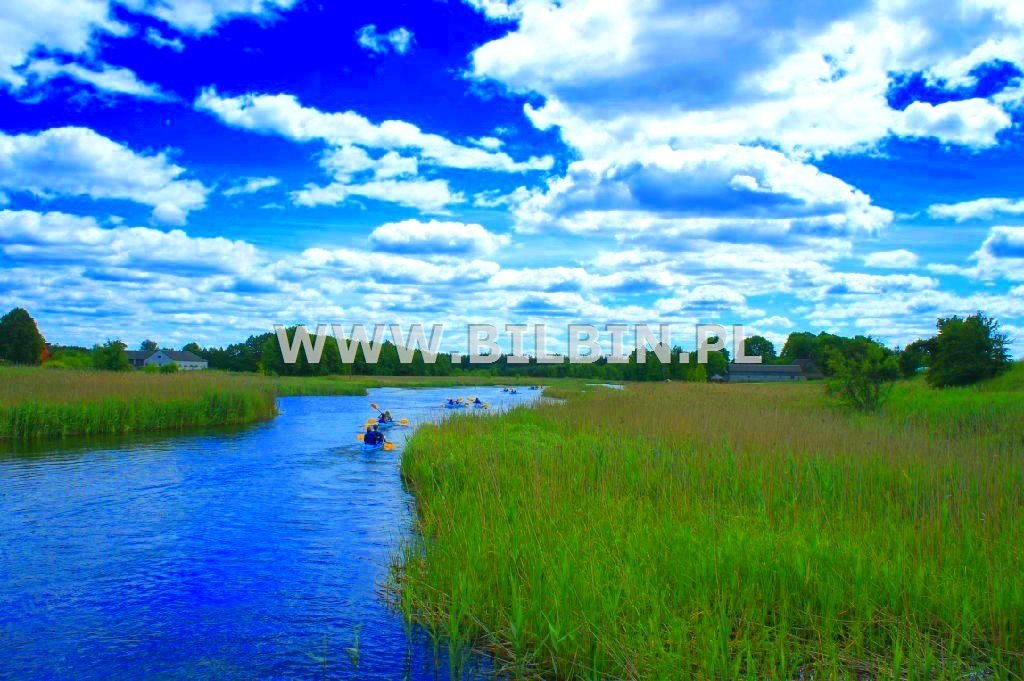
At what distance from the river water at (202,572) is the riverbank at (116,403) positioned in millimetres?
5809

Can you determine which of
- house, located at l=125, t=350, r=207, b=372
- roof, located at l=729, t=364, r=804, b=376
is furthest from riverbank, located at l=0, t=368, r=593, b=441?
house, located at l=125, t=350, r=207, b=372

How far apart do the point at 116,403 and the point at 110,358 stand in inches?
1481

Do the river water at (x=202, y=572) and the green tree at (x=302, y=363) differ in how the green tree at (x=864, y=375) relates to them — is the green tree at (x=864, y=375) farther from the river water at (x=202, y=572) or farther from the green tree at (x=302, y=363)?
the green tree at (x=302, y=363)

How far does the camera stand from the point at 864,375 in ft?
70.0

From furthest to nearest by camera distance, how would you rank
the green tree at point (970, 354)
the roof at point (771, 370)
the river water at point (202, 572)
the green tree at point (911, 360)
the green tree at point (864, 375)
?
the roof at point (771, 370) < the green tree at point (911, 360) < the green tree at point (970, 354) < the green tree at point (864, 375) < the river water at point (202, 572)

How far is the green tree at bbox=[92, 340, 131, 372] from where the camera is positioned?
5775cm

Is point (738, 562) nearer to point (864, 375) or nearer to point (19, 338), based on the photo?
point (864, 375)

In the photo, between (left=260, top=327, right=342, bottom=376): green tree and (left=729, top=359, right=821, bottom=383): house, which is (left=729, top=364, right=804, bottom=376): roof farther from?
(left=260, top=327, right=342, bottom=376): green tree

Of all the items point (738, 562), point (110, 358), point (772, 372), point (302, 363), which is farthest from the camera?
point (302, 363)

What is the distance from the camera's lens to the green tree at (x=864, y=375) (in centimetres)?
2117

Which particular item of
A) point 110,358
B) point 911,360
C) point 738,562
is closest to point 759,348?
point 911,360

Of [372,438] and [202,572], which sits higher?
[372,438]

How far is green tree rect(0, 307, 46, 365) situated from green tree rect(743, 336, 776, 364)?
105 meters

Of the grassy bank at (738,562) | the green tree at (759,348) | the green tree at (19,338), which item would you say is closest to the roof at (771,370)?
the green tree at (759,348)
